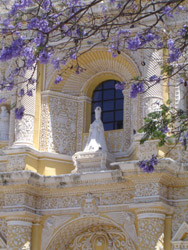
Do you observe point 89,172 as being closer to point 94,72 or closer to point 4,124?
point 94,72

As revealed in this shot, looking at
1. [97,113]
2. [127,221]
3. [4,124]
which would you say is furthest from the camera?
[4,124]

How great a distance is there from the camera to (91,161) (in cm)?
1238

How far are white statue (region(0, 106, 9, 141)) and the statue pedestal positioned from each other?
2.13 meters

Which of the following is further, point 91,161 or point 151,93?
point 91,161

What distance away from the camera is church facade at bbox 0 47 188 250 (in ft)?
37.1

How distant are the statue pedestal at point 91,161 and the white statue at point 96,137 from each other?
0.17 m

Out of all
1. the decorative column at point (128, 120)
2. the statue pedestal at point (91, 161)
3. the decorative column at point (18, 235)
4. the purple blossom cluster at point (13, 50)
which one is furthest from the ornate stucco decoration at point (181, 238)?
the purple blossom cluster at point (13, 50)

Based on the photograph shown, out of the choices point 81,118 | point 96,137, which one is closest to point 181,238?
point 96,137

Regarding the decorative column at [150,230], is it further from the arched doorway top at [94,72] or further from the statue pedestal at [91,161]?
the arched doorway top at [94,72]

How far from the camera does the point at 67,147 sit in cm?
1336

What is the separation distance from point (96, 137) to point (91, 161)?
59cm

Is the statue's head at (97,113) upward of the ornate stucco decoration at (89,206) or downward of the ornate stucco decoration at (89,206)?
upward

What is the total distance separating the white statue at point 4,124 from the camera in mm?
13830

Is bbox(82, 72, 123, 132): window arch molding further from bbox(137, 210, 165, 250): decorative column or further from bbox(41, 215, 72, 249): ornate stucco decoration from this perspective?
bbox(137, 210, 165, 250): decorative column
